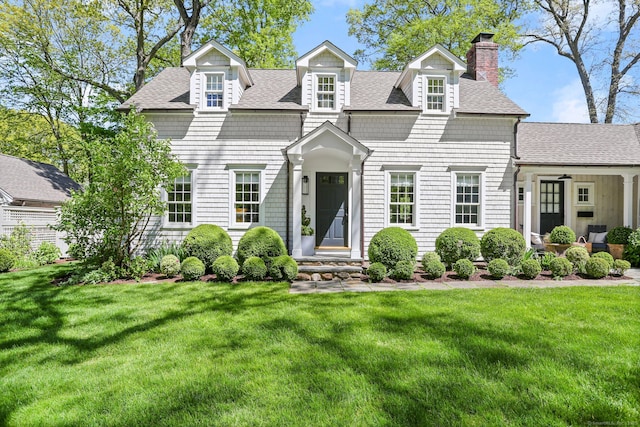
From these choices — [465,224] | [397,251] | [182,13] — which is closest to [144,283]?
[397,251]

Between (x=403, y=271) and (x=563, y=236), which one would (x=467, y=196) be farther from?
(x=403, y=271)

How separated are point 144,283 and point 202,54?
23.9 ft

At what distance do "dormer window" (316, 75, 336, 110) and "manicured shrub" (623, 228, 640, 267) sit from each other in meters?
10.3

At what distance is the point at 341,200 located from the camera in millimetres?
11695

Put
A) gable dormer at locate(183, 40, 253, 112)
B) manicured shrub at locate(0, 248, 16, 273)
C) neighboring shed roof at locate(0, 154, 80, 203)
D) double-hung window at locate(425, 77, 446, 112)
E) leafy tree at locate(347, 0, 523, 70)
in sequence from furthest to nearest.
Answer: leafy tree at locate(347, 0, 523, 70), neighboring shed roof at locate(0, 154, 80, 203), double-hung window at locate(425, 77, 446, 112), gable dormer at locate(183, 40, 253, 112), manicured shrub at locate(0, 248, 16, 273)

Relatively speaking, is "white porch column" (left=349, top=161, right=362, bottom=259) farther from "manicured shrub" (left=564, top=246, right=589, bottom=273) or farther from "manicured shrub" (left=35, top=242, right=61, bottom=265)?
"manicured shrub" (left=35, top=242, right=61, bottom=265)

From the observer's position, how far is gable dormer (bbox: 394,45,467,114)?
10992mm

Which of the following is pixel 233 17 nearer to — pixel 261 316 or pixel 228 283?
pixel 228 283

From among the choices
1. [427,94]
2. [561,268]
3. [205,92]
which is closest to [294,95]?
[205,92]

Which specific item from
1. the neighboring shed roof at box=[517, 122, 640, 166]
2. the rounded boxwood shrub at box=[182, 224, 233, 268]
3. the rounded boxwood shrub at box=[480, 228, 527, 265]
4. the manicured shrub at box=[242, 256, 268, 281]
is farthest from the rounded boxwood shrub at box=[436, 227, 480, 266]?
the rounded boxwood shrub at box=[182, 224, 233, 268]

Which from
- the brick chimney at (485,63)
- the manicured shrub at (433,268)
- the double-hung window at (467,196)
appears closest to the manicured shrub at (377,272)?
the manicured shrub at (433,268)

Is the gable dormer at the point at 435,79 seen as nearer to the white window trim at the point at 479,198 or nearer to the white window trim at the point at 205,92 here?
the white window trim at the point at 479,198

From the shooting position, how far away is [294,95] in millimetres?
11820

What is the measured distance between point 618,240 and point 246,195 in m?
12.4
